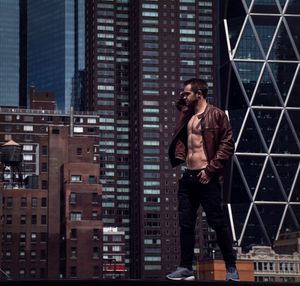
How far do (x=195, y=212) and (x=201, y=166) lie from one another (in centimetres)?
56

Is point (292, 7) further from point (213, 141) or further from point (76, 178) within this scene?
point (213, 141)

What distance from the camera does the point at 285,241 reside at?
156000 millimetres

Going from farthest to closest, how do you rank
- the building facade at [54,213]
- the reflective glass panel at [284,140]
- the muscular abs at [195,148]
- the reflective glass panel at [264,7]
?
the reflective glass panel at [284,140], the reflective glass panel at [264,7], the building facade at [54,213], the muscular abs at [195,148]

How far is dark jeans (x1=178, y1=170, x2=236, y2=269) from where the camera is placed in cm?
1141

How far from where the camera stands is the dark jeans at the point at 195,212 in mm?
11414

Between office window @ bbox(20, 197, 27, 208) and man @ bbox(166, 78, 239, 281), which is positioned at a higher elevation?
office window @ bbox(20, 197, 27, 208)

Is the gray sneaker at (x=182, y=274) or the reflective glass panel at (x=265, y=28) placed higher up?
the reflective glass panel at (x=265, y=28)

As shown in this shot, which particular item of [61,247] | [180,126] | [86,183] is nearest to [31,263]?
[61,247]

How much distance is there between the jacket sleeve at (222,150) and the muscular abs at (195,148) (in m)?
0.16

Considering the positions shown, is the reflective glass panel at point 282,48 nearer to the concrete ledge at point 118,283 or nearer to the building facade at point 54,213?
the building facade at point 54,213

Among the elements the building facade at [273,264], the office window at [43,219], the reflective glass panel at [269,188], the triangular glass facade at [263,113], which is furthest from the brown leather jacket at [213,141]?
the building facade at [273,264]

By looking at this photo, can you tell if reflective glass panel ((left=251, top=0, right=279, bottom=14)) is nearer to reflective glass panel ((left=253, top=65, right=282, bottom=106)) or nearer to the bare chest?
reflective glass panel ((left=253, top=65, right=282, bottom=106))

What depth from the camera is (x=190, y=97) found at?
11742 millimetres

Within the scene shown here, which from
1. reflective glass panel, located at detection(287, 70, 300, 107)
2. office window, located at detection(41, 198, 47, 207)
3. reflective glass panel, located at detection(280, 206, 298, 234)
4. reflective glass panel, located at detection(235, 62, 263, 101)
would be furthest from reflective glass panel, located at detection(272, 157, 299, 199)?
office window, located at detection(41, 198, 47, 207)
